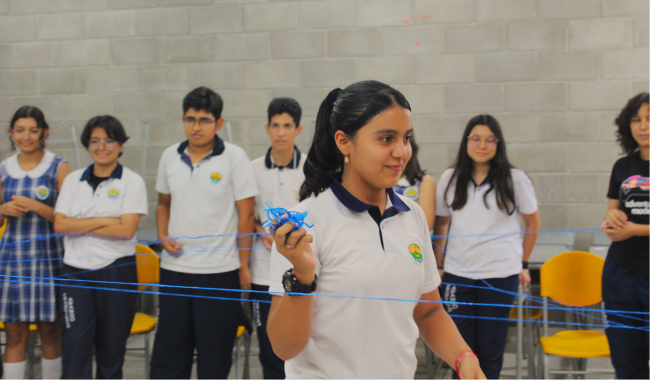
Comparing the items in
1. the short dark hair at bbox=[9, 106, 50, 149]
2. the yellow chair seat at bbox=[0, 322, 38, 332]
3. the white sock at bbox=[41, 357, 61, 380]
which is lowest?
the white sock at bbox=[41, 357, 61, 380]

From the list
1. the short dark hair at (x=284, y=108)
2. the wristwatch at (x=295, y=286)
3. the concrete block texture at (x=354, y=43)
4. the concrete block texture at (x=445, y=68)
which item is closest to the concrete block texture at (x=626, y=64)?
the concrete block texture at (x=445, y=68)

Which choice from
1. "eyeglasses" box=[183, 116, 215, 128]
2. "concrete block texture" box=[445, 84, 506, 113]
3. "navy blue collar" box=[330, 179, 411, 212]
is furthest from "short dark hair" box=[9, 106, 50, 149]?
"concrete block texture" box=[445, 84, 506, 113]

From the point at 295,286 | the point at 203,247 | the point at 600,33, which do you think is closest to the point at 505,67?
the point at 600,33

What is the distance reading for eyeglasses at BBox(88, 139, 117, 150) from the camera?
2.76 metres

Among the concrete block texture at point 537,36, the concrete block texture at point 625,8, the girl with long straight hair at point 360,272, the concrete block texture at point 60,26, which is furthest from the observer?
the concrete block texture at point 60,26

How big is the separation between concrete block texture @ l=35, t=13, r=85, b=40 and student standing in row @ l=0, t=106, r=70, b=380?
81.2 inches

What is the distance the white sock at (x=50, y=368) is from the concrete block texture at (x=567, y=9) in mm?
4016

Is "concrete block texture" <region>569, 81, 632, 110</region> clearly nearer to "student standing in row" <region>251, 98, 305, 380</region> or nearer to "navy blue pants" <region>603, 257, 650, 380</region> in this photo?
"navy blue pants" <region>603, 257, 650, 380</region>

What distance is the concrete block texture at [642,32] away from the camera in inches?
154

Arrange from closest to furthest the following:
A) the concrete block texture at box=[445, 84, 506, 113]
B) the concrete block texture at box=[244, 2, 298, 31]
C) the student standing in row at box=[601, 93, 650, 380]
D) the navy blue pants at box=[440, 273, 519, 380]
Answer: the student standing in row at box=[601, 93, 650, 380], the navy blue pants at box=[440, 273, 519, 380], the concrete block texture at box=[445, 84, 506, 113], the concrete block texture at box=[244, 2, 298, 31]

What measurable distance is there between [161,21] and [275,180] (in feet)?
7.95

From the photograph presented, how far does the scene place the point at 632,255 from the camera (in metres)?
2.27

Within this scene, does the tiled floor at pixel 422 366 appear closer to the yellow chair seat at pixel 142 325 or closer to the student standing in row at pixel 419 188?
the yellow chair seat at pixel 142 325

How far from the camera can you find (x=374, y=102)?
3.85 feet
